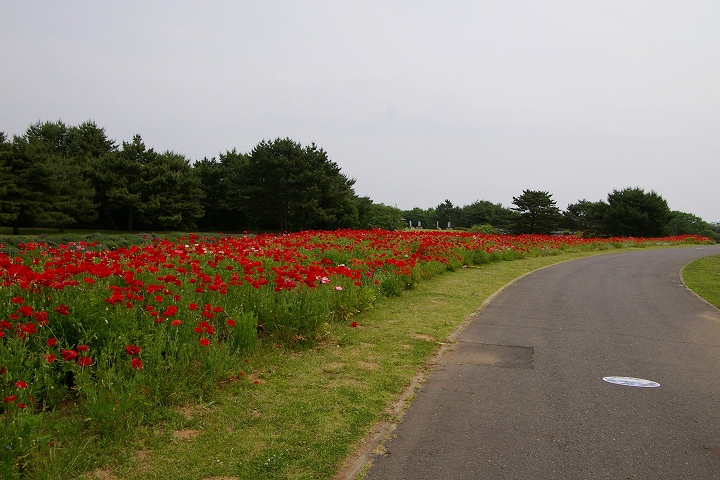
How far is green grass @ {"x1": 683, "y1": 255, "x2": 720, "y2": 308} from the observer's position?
12464mm

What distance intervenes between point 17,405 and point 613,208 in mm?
55000

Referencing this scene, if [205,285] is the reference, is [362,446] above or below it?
below

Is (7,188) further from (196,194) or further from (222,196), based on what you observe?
(222,196)

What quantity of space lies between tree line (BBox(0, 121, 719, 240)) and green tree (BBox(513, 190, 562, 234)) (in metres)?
0.10

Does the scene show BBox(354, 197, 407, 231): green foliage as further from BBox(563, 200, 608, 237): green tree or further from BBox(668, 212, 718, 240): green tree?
BBox(668, 212, 718, 240): green tree

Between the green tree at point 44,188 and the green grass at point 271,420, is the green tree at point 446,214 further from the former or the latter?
the green grass at point 271,420

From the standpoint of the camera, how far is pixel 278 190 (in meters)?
44.2

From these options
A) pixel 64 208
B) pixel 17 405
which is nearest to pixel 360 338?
pixel 17 405

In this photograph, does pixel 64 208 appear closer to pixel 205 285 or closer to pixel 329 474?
pixel 205 285

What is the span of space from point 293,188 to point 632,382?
39307 millimetres

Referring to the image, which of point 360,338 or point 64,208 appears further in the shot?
point 64,208

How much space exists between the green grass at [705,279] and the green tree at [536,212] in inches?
1109

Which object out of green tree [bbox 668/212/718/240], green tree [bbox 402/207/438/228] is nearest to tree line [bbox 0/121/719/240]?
green tree [bbox 668/212/718/240]

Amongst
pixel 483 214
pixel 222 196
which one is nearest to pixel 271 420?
pixel 222 196
